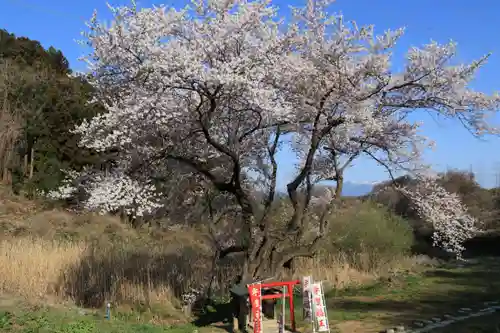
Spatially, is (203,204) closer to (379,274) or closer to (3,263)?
(3,263)

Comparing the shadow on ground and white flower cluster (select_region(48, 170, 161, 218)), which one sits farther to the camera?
the shadow on ground

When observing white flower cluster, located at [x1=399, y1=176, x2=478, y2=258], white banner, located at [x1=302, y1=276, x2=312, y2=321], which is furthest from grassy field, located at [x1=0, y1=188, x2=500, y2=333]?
white flower cluster, located at [x1=399, y1=176, x2=478, y2=258]

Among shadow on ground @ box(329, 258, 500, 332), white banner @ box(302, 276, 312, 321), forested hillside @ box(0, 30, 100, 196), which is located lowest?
shadow on ground @ box(329, 258, 500, 332)

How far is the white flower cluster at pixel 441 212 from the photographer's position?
8859 millimetres

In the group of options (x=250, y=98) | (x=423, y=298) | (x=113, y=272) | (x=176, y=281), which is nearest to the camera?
(x=250, y=98)

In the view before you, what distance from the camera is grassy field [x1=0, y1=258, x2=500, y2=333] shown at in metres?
7.48

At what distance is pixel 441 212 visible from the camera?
894 cm

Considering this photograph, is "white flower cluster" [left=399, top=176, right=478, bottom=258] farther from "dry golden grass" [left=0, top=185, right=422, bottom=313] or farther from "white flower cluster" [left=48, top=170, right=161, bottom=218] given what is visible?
"white flower cluster" [left=48, top=170, right=161, bottom=218]

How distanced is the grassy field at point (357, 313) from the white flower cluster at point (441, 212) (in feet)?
4.79

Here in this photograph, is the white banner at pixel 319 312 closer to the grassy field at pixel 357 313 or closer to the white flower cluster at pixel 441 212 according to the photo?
the grassy field at pixel 357 313

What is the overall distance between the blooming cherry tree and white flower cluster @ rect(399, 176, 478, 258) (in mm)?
61

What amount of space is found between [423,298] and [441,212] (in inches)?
137

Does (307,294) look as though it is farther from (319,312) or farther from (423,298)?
(423,298)

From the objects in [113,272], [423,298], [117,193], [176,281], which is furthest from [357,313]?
[117,193]
